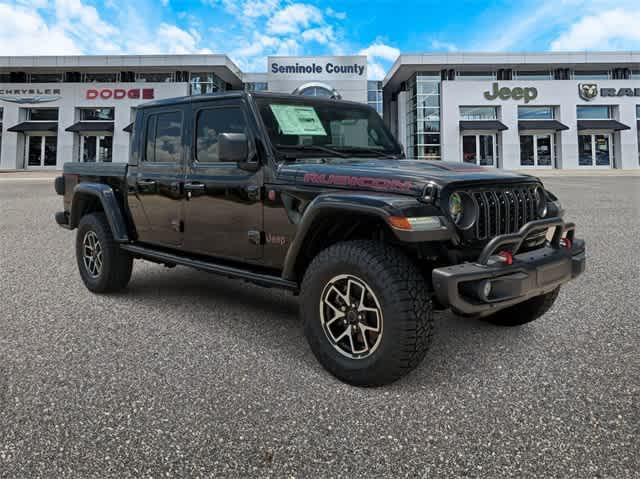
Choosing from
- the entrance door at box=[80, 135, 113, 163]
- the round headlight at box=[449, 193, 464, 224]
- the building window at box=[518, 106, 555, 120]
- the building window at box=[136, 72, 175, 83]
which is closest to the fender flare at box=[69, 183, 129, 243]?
the round headlight at box=[449, 193, 464, 224]

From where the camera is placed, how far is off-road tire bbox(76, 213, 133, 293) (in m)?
4.75

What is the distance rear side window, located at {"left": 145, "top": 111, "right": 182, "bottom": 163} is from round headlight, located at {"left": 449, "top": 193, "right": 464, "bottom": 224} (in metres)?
2.47

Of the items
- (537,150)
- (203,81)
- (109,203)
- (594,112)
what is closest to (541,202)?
(109,203)

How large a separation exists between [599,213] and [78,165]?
10.9 m

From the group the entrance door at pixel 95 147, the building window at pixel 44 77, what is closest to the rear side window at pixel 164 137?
the entrance door at pixel 95 147

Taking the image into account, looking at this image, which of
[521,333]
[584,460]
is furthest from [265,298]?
[584,460]

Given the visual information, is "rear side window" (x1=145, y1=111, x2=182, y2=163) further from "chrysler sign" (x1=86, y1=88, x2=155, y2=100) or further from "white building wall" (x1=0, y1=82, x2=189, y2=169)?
"chrysler sign" (x1=86, y1=88, x2=155, y2=100)

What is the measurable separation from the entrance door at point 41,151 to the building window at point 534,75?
138ft

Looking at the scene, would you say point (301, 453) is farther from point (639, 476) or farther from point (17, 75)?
point (17, 75)

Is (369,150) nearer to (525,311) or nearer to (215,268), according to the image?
(215,268)

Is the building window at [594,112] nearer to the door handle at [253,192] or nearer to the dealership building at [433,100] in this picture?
the dealership building at [433,100]

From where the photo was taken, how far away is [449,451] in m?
2.17

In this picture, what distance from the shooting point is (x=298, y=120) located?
3.80 metres

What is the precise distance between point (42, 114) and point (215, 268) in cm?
4848
